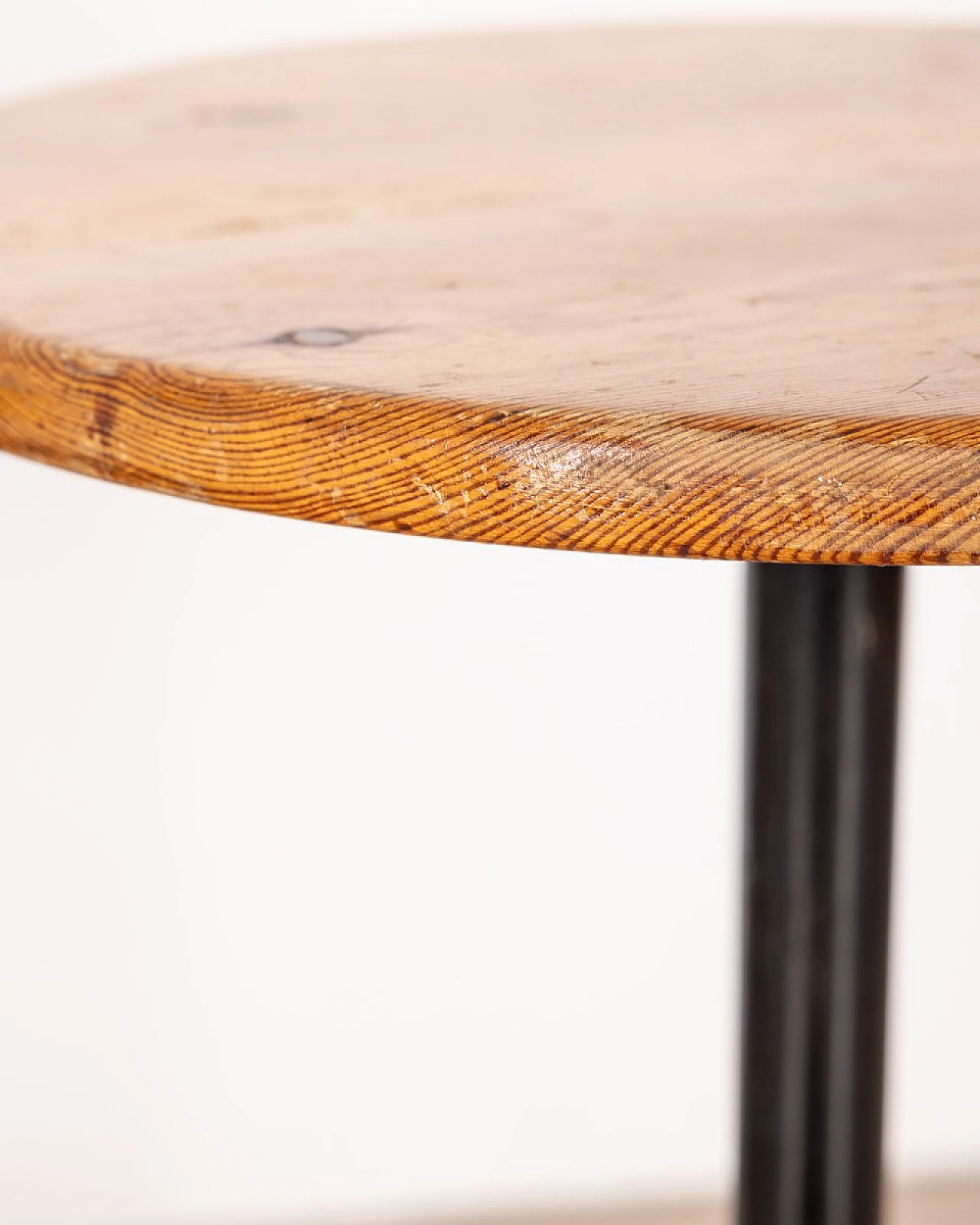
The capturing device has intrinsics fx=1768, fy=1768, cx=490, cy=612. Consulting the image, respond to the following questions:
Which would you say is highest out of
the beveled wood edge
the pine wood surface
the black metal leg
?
the beveled wood edge

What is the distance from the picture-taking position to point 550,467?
407 millimetres

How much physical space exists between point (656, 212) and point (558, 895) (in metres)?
0.79

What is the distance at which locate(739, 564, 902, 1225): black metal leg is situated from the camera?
729 mm

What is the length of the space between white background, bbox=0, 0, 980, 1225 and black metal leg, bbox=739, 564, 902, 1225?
422mm

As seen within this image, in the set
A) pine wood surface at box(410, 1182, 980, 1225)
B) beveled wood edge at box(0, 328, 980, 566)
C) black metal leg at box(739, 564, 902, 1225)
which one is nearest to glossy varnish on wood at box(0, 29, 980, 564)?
beveled wood edge at box(0, 328, 980, 566)

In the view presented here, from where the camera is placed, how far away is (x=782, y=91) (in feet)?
2.71

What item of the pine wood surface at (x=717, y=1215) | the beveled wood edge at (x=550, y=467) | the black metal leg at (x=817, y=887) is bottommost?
the pine wood surface at (x=717, y=1215)

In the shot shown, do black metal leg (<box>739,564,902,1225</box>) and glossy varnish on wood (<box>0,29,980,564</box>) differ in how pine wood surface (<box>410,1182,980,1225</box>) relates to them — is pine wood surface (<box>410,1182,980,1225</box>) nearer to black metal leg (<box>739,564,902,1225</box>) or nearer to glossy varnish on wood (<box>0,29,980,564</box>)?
black metal leg (<box>739,564,902,1225</box>)

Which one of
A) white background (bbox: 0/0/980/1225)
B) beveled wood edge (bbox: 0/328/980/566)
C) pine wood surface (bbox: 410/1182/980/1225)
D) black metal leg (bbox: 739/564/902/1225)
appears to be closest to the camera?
beveled wood edge (bbox: 0/328/980/566)

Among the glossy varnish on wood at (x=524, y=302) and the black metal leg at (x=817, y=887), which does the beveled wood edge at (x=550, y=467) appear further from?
the black metal leg at (x=817, y=887)

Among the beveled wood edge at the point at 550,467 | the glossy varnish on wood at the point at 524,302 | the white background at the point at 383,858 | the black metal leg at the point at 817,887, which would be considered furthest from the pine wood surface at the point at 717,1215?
the beveled wood edge at the point at 550,467

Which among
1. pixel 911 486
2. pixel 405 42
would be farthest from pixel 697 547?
pixel 405 42

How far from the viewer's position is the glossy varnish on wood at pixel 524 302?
402 mm

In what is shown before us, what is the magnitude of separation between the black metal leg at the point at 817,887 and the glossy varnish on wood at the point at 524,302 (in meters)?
0.18
